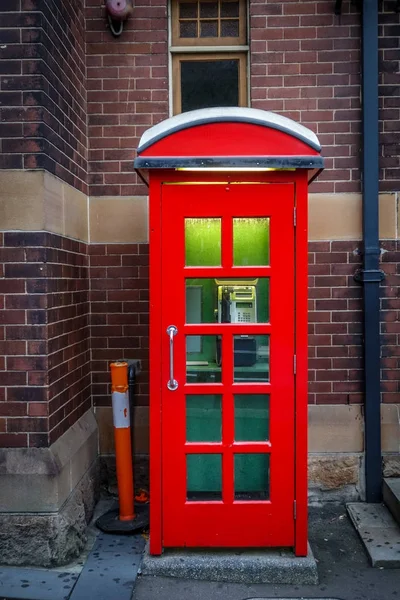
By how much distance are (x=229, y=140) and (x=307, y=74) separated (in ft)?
6.19

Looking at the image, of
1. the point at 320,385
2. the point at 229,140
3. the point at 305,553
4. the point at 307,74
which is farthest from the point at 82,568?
the point at 307,74

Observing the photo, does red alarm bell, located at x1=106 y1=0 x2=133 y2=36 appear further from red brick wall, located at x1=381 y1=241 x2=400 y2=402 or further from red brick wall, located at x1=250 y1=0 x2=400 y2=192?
red brick wall, located at x1=381 y1=241 x2=400 y2=402

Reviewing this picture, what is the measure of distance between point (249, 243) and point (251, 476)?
173cm

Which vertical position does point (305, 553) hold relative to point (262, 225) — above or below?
below

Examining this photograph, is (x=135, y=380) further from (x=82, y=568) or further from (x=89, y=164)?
(x=89, y=164)

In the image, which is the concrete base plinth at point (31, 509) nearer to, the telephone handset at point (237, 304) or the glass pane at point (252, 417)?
the glass pane at point (252, 417)

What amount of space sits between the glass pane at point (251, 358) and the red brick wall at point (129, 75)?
1970 millimetres

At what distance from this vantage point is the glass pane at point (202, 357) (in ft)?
13.4

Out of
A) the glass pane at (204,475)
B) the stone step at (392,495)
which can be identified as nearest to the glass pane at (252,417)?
the glass pane at (204,475)

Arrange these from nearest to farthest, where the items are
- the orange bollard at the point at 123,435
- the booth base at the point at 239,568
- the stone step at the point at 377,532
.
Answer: the booth base at the point at 239,568
the stone step at the point at 377,532
the orange bollard at the point at 123,435

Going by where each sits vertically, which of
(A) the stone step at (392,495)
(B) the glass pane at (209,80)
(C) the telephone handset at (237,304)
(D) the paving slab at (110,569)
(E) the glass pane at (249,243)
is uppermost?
(B) the glass pane at (209,80)

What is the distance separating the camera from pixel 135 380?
511 cm

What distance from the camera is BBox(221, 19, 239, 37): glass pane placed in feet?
17.5

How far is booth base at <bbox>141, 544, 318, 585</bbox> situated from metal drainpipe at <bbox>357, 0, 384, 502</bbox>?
1387 millimetres
